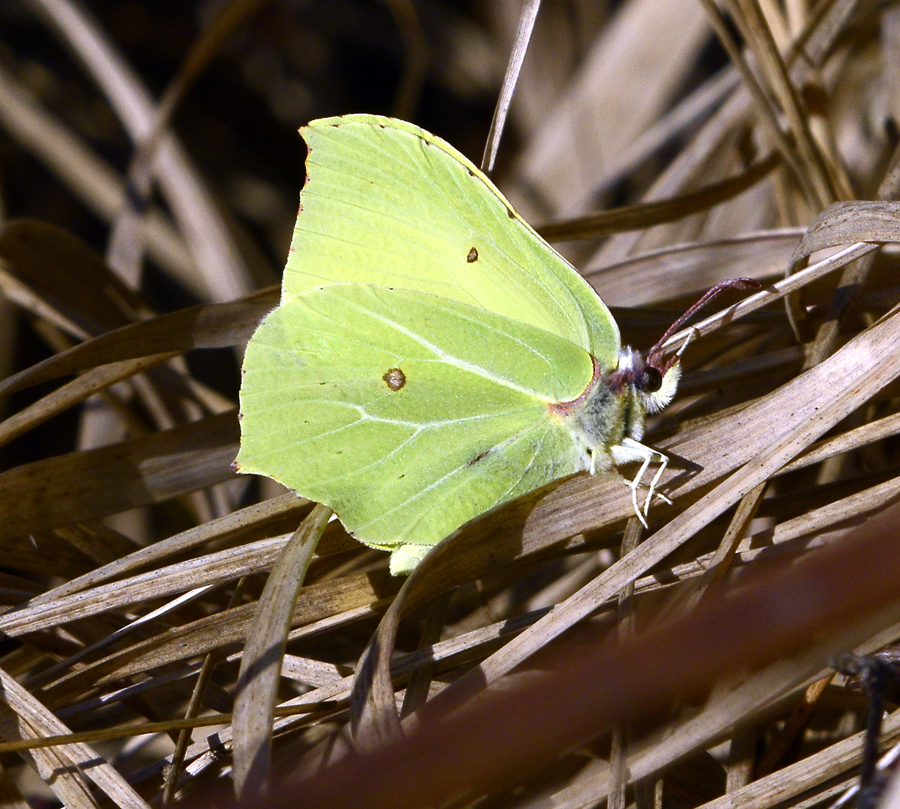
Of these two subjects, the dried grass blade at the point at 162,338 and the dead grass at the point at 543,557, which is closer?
the dead grass at the point at 543,557

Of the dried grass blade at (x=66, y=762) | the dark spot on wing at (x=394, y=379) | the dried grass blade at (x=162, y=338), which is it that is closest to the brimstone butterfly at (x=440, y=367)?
the dark spot on wing at (x=394, y=379)

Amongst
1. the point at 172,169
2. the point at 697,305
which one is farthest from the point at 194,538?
the point at 172,169

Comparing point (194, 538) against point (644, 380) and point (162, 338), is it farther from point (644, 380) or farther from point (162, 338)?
point (644, 380)

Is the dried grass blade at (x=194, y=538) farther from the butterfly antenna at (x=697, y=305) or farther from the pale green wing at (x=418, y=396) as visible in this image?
the butterfly antenna at (x=697, y=305)

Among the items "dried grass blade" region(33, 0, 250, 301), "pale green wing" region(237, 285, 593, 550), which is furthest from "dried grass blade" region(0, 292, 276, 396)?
"dried grass blade" region(33, 0, 250, 301)

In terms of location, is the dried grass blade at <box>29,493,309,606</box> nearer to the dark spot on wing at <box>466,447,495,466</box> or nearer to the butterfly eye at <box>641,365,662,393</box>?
the dark spot on wing at <box>466,447,495,466</box>

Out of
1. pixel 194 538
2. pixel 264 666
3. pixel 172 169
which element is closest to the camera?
pixel 264 666
